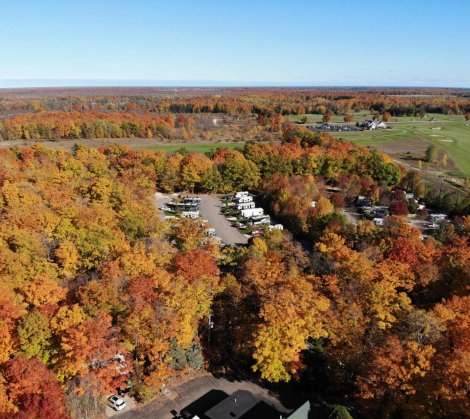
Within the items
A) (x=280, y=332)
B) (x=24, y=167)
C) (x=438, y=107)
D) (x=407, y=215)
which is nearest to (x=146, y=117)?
(x=24, y=167)

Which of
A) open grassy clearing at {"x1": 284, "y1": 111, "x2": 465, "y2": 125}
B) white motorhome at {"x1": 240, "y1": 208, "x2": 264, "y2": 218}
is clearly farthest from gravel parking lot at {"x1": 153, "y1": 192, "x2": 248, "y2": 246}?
open grassy clearing at {"x1": 284, "y1": 111, "x2": 465, "y2": 125}

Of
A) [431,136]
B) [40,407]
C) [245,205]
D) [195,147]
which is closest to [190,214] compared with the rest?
[245,205]

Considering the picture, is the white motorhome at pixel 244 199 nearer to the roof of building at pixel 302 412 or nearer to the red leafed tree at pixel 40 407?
the roof of building at pixel 302 412

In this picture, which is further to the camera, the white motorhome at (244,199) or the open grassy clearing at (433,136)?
the open grassy clearing at (433,136)

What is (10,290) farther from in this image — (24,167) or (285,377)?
(24,167)

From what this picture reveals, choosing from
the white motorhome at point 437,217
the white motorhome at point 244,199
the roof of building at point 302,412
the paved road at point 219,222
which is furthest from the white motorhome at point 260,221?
the roof of building at point 302,412

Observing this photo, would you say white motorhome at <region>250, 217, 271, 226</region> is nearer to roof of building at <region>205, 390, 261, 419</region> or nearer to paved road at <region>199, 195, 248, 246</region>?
paved road at <region>199, 195, 248, 246</region>
